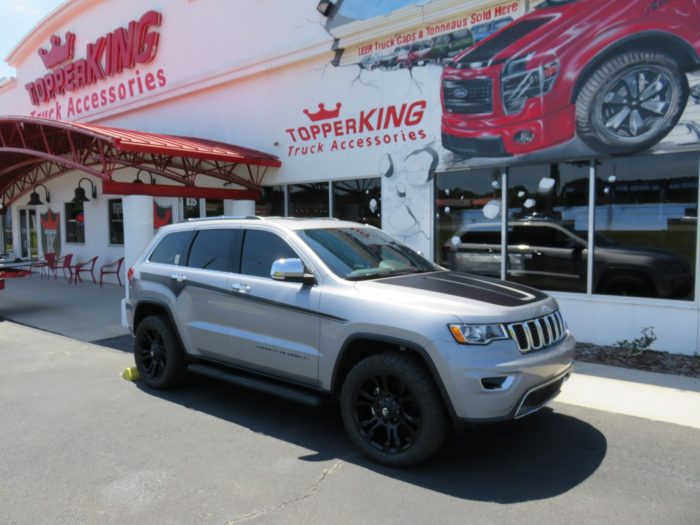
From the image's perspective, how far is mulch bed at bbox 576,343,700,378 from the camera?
21.0 ft

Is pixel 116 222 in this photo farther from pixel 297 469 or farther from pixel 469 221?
pixel 297 469

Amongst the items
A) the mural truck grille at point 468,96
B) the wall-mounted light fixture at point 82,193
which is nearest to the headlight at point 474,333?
the mural truck grille at point 468,96

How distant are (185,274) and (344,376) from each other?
2126 mm

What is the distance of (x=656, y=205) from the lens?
7.16 m

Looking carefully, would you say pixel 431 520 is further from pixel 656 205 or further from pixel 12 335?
pixel 12 335

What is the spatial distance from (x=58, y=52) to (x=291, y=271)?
17044mm

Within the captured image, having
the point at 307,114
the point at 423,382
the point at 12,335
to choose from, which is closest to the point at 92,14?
the point at 307,114

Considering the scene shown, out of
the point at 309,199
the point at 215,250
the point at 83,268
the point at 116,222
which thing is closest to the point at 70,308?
the point at 116,222

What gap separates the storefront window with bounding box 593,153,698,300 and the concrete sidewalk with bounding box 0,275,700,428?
1.53 metres

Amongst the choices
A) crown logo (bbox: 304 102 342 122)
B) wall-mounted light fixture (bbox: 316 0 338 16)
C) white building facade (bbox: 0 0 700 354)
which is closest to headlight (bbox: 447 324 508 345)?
white building facade (bbox: 0 0 700 354)

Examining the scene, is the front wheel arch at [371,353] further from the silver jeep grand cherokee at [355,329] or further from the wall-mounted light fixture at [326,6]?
the wall-mounted light fixture at [326,6]

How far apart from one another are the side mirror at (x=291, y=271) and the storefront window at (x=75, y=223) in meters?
14.8

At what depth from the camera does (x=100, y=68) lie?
15805 millimetres

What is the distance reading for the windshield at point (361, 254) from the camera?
4512mm
